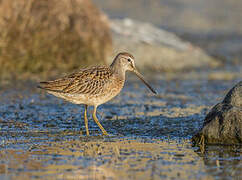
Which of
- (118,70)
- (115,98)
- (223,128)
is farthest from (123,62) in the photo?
(115,98)

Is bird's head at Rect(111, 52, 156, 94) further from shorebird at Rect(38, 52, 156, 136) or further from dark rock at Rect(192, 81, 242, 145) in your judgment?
dark rock at Rect(192, 81, 242, 145)

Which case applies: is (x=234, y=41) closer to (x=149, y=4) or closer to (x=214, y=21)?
(x=214, y=21)

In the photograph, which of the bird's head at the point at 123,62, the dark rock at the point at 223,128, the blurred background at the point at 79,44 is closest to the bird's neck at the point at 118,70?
the bird's head at the point at 123,62

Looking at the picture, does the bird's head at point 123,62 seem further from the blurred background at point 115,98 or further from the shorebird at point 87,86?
the blurred background at point 115,98

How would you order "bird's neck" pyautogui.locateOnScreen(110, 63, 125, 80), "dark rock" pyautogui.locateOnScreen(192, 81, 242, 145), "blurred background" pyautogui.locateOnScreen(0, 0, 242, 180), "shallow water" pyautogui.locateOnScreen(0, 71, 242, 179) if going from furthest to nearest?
"bird's neck" pyautogui.locateOnScreen(110, 63, 125, 80), "dark rock" pyautogui.locateOnScreen(192, 81, 242, 145), "blurred background" pyautogui.locateOnScreen(0, 0, 242, 180), "shallow water" pyautogui.locateOnScreen(0, 71, 242, 179)

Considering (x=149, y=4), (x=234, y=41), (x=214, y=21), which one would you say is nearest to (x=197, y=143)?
(x=234, y=41)

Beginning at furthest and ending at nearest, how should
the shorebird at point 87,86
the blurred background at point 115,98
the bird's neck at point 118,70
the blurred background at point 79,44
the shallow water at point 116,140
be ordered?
the blurred background at point 79,44 < the bird's neck at point 118,70 < the shorebird at point 87,86 < the blurred background at point 115,98 < the shallow water at point 116,140

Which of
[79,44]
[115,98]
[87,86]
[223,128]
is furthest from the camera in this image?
[79,44]

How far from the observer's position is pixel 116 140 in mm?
7379

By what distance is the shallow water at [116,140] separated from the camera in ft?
18.7

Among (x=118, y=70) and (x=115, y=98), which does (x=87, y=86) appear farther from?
(x=115, y=98)

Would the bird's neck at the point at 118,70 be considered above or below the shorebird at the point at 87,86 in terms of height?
above

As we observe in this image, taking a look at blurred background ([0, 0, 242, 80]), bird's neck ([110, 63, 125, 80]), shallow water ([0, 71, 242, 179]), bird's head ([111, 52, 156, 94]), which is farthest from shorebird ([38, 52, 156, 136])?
blurred background ([0, 0, 242, 80])

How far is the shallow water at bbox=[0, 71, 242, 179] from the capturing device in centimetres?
571
